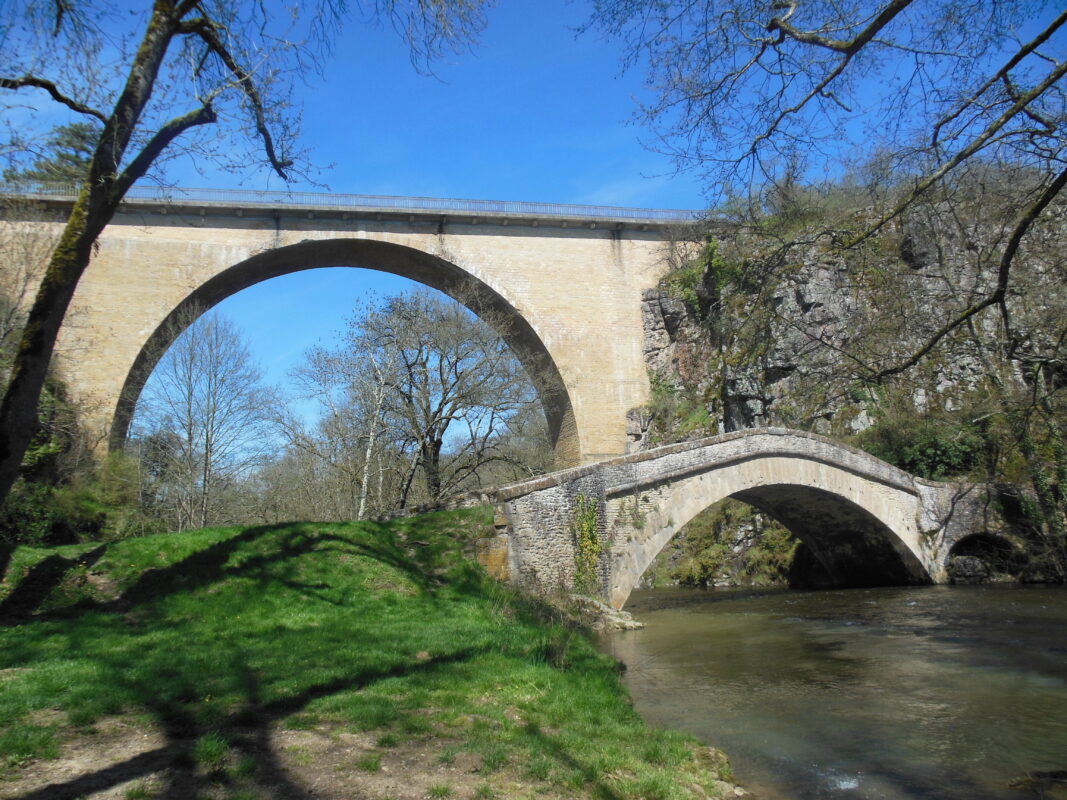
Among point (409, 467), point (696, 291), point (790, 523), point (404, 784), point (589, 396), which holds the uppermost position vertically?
point (696, 291)

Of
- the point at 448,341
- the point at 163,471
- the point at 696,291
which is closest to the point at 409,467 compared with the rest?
the point at 448,341

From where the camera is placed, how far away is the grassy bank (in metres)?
3.45

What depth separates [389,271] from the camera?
2361 cm

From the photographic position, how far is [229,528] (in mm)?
8242

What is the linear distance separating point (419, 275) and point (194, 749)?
2083 centimetres

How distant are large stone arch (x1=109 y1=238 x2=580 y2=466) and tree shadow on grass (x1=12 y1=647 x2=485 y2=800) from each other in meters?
15.2

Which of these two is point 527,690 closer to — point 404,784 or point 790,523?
point 404,784

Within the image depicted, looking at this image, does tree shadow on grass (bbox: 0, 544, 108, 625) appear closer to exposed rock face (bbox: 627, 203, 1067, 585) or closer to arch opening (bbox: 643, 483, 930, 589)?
exposed rock face (bbox: 627, 203, 1067, 585)

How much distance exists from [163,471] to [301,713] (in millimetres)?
16667

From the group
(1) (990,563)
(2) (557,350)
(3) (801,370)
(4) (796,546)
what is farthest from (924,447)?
(2) (557,350)

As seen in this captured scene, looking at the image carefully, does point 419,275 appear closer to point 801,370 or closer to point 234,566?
point 801,370

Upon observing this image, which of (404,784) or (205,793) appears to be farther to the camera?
(404,784)

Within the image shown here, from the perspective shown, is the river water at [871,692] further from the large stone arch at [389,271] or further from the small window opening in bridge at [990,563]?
the large stone arch at [389,271]

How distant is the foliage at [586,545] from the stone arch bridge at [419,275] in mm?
9489
